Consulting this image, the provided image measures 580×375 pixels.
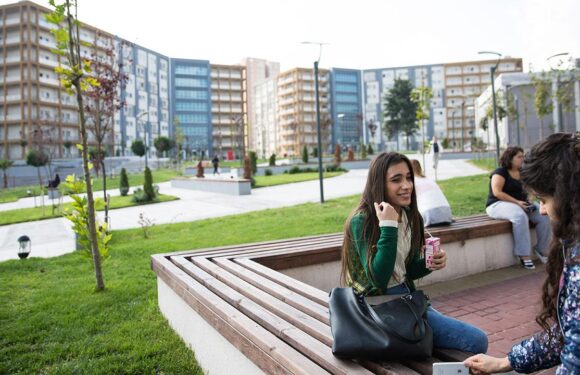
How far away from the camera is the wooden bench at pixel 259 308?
2.12 meters

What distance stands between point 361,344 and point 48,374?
2.44 metres

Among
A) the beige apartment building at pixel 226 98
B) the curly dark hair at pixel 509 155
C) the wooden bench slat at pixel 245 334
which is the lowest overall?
the wooden bench slat at pixel 245 334

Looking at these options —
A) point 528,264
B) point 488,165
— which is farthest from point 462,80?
point 528,264

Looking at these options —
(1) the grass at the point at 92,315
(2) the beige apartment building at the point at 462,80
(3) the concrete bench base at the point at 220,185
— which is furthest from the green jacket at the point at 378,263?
(2) the beige apartment building at the point at 462,80

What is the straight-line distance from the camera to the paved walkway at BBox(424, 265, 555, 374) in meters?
3.54

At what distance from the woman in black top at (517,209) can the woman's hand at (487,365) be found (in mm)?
4335

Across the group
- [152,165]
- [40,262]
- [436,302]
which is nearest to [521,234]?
→ [436,302]

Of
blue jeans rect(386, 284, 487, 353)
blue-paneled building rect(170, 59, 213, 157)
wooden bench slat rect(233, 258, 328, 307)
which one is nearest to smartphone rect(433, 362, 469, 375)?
blue jeans rect(386, 284, 487, 353)

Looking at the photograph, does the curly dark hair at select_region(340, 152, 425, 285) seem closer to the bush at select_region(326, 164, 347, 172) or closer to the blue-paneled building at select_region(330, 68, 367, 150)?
the bush at select_region(326, 164, 347, 172)

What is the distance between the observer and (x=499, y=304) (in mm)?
4316

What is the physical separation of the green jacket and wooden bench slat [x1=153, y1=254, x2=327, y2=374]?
1.60 feet

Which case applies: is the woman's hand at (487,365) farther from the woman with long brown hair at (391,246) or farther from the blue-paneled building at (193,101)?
the blue-paneled building at (193,101)

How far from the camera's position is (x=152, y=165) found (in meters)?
56.2

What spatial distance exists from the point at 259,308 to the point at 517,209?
4.08 m
